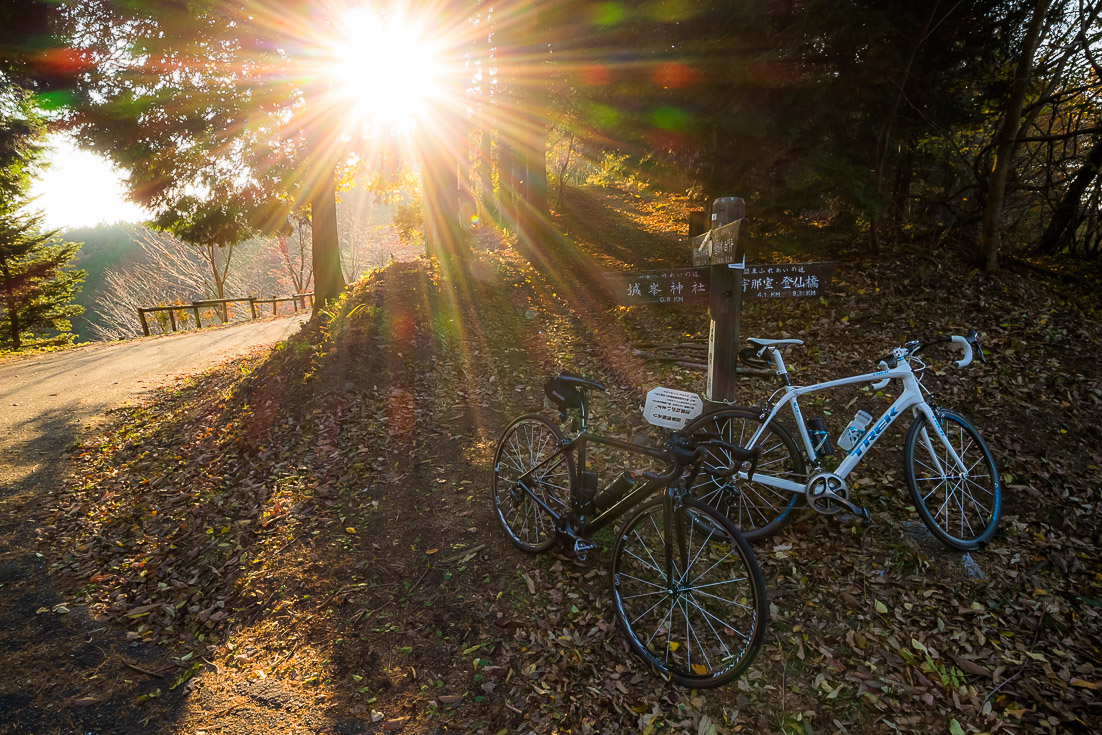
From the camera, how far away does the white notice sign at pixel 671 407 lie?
3.66m

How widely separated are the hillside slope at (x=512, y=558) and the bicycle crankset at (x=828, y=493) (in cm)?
34

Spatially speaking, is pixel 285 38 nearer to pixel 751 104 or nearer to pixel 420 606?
pixel 751 104

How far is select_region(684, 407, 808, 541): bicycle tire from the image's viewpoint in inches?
157

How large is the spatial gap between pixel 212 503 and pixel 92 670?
2060 mm

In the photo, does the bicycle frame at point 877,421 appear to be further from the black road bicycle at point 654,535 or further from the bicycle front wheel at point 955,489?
the black road bicycle at point 654,535

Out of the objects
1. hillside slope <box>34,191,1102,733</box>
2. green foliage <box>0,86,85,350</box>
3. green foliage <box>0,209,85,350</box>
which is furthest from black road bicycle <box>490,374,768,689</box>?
green foliage <box>0,209,85,350</box>

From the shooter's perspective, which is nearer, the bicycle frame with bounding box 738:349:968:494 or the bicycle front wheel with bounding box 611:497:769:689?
the bicycle front wheel with bounding box 611:497:769:689

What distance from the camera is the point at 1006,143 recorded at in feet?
24.0

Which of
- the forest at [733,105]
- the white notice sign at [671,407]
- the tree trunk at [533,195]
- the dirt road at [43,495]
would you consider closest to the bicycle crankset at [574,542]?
the white notice sign at [671,407]

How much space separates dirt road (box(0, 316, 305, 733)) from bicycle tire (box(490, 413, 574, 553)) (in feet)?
8.89

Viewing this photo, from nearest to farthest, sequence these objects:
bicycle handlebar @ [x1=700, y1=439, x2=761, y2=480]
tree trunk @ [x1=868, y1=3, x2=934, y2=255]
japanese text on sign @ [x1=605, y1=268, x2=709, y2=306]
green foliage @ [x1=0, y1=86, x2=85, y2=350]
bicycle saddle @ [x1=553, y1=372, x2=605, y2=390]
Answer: bicycle handlebar @ [x1=700, y1=439, x2=761, y2=480], bicycle saddle @ [x1=553, y1=372, x2=605, y2=390], japanese text on sign @ [x1=605, y1=268, x2=709, y2=306], tree trunk @ [x1=868, y1=3, x2=934, y2=255], green foliage @ [x1=0, y1=86, x2=85, y2=350]

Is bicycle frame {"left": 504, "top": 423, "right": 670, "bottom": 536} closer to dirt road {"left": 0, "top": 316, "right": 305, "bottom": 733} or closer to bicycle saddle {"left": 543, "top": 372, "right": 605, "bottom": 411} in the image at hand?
bicycle saddle {"left": 543, "top": 372, "right": 605, "bottom": 411}

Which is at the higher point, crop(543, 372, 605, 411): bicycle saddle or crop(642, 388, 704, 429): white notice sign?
crop(543, 372, 605, 411): bicycle saddle

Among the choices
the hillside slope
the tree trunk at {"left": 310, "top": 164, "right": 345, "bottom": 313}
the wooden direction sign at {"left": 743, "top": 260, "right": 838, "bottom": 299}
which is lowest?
the hillside slope
